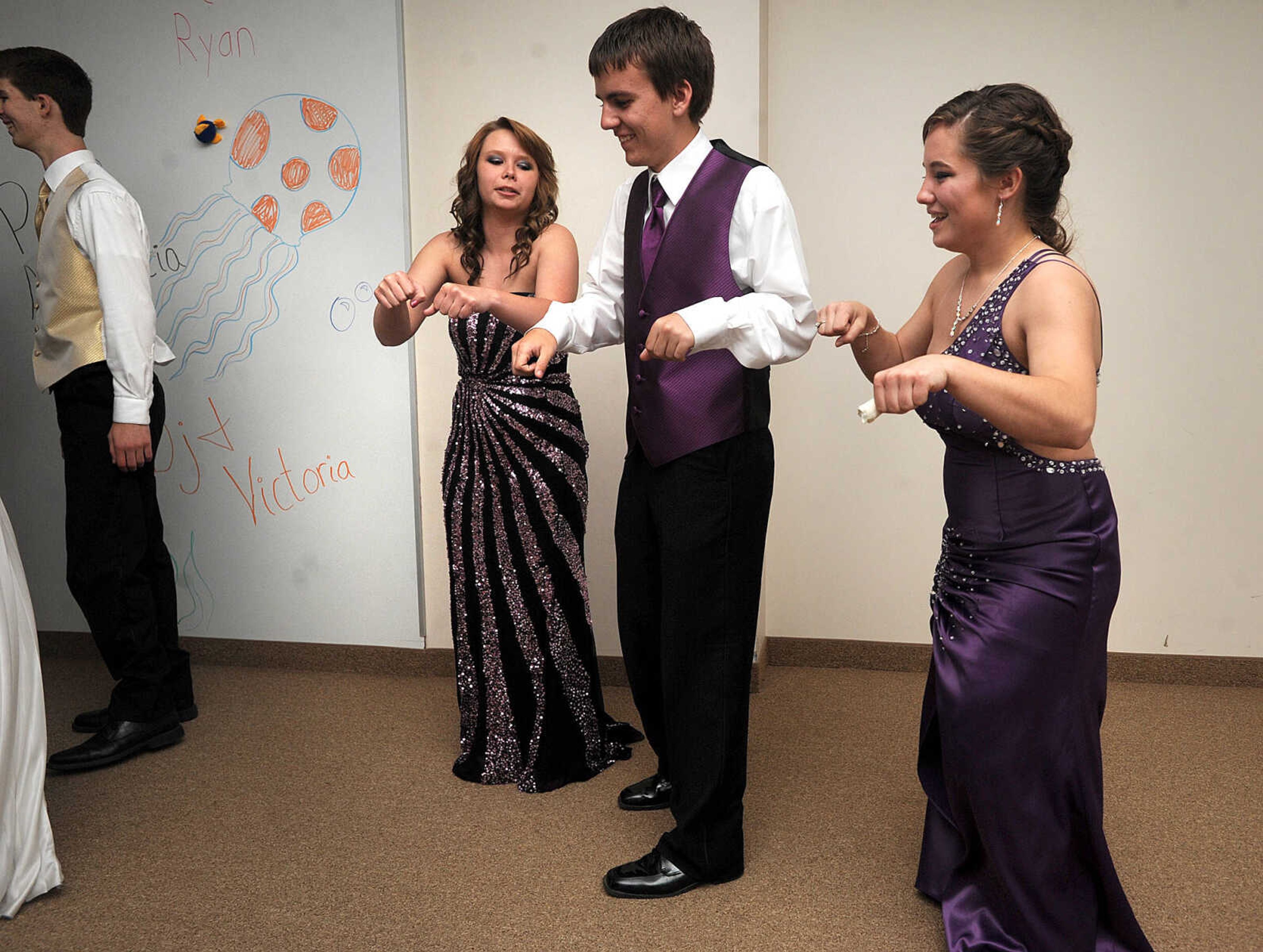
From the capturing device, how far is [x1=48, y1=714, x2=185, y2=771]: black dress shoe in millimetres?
2574

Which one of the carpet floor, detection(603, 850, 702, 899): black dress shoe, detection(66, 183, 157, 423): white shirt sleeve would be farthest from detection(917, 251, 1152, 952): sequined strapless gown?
detection(66, 183, 157, 423): white shirt sleeve

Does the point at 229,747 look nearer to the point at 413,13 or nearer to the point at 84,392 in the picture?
the point at 84,392

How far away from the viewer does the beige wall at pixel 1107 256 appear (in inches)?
117

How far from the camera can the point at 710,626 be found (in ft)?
6.41

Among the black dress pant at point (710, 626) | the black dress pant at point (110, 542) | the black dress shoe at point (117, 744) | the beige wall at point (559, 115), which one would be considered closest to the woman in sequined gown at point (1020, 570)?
the black dress pant at point (710, 626)

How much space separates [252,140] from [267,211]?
215mm

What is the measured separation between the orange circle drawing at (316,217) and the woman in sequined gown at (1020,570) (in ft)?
6.57

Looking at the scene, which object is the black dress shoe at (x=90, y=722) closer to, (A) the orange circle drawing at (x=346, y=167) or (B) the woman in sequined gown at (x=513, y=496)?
(B) the woman in sequined gown at (x=513, y=496)

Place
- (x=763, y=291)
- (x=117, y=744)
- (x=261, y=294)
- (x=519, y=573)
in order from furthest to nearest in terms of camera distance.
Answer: (x=261, y=294) → (x=117, y=744) → (x=519, y=573) → (x=763, y=291)

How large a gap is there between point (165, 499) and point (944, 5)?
2.86m

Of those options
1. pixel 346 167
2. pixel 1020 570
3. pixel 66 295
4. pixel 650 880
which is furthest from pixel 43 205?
pixel 1020 570

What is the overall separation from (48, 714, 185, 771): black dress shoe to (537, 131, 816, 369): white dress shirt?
1.58 meters

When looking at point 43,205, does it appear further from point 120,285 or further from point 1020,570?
point 1020,570

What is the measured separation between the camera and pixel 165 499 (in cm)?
346
